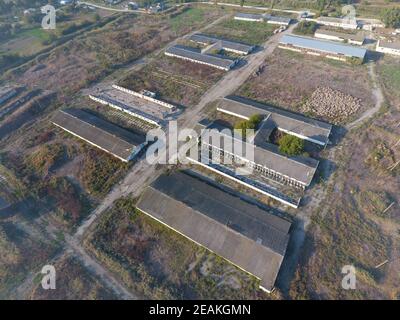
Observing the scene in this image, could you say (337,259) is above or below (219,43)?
below

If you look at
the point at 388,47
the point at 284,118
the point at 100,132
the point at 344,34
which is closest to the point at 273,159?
the point at 284,118

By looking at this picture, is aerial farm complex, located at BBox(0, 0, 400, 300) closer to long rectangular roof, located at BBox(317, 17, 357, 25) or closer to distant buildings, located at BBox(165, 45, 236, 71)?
distant buildings, located at BBox(165, 45, 236, 71)

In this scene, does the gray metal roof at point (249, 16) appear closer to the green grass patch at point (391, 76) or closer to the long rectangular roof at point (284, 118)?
the green grass patch at point (391, 76)

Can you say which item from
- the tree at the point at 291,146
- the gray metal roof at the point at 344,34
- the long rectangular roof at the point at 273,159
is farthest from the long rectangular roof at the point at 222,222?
the gray metal roof at the point at 344,34

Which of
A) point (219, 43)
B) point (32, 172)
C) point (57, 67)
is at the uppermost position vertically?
point (219, 43)

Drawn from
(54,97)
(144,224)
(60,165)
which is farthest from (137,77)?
(144,224)

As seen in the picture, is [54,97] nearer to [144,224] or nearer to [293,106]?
[144,224]
